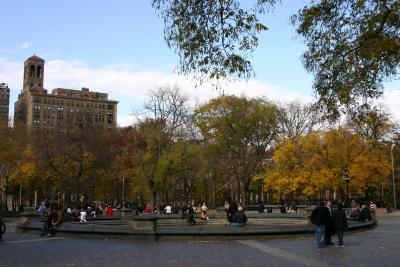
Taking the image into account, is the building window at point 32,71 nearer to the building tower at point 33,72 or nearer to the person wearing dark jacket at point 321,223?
the building tower at point 33,72

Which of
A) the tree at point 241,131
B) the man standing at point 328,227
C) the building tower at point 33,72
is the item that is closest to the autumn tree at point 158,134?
the tree at point 241,131

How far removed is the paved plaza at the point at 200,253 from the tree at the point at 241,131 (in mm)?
36358

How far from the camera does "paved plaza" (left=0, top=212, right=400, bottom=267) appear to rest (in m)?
13.3

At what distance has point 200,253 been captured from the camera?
50.8 ft

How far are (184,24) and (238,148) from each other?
48.6m

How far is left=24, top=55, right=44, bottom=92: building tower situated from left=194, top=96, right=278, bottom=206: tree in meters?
133

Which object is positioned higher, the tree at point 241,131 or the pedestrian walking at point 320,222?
the tree at point 241,131

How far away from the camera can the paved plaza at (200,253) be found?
1328 cm

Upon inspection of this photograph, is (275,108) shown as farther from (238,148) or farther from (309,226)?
(309,226)

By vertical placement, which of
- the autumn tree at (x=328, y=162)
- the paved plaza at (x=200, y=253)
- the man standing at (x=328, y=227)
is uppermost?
the autumn tree at (x=328, y=162)

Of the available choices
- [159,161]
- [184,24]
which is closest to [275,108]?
[159,161]

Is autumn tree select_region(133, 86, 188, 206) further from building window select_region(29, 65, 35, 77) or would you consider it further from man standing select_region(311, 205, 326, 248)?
building window select_region(29, 65, 35, 77)

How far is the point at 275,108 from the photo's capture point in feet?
193

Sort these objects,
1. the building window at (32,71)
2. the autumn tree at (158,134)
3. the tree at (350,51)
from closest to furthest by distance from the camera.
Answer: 1. the tree at (350,51)
2. the autumn tree at (158,134)
3. the building window at (32,71)
